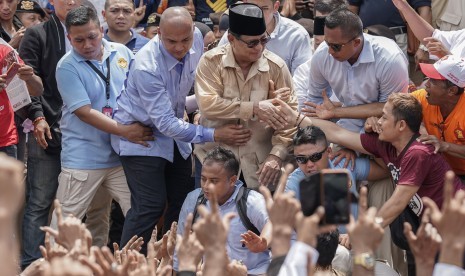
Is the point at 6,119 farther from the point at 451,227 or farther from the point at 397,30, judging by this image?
the point at 451,227

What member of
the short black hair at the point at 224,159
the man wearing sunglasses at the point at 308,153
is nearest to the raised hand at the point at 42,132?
the short black hair at the point at 224,159

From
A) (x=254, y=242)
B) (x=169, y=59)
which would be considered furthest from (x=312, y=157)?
(x=169, y=59)

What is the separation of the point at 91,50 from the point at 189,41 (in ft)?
2.60

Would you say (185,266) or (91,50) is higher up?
(185,266)

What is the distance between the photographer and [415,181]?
20.7ft

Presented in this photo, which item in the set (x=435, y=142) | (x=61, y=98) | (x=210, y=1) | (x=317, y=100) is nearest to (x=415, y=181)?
(x=435, y=142)

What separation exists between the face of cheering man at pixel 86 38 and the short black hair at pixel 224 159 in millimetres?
1359

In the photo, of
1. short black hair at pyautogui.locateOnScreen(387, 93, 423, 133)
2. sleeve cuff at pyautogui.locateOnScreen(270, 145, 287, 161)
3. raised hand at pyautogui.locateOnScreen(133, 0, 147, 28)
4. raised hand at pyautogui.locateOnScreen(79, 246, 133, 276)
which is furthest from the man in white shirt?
raised hand at pyautogui.locateOnScreen(79, 246, 133, 276)

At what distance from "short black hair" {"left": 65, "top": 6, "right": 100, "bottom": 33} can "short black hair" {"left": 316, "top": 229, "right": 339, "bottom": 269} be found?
110 inches

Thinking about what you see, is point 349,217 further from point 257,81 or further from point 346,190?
point 257,81

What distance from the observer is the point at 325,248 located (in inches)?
217

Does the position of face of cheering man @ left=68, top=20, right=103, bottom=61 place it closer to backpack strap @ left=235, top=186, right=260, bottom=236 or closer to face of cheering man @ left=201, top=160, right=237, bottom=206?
face of cheering man @ left=201, top=160, right=237, bottom=206

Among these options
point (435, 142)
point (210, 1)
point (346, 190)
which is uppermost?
point (346, 190)

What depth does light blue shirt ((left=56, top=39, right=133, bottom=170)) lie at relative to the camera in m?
7.32
